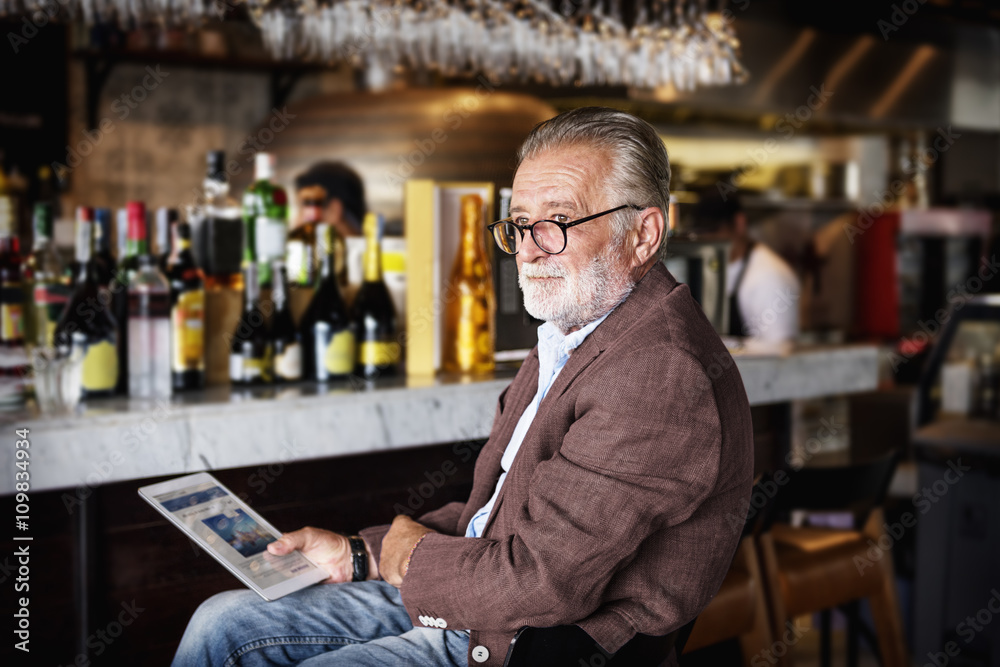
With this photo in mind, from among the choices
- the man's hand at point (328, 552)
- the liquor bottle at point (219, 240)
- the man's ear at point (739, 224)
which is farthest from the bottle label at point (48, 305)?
the man's ear at point (739, 224)

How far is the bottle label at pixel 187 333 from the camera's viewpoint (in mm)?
1916

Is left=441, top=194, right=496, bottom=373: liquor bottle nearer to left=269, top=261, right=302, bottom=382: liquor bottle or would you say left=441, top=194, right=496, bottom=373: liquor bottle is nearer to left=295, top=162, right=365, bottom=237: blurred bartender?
left=269, top=261, right=302, bottom=382: liquor bottle

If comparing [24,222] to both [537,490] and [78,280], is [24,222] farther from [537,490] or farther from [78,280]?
[537,490]

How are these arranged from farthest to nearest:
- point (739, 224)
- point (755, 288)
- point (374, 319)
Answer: point (739, 224)
point (755, 288)
point (374, 319)

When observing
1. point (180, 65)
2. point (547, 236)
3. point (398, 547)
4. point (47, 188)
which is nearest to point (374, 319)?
point (398, 547)

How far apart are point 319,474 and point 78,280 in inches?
26.0

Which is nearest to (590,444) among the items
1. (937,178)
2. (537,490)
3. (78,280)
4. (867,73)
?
(537,490)

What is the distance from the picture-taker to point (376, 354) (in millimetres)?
2125

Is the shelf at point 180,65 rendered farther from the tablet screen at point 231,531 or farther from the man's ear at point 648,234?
the man's ear at point 648,234

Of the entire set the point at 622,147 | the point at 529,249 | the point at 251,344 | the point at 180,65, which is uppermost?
the point at 180,65

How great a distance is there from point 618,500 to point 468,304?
1224 mm

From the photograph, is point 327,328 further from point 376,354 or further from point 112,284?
point 112,284

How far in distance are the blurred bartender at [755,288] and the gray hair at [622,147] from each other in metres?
2.47

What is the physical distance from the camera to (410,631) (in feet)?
4.47
